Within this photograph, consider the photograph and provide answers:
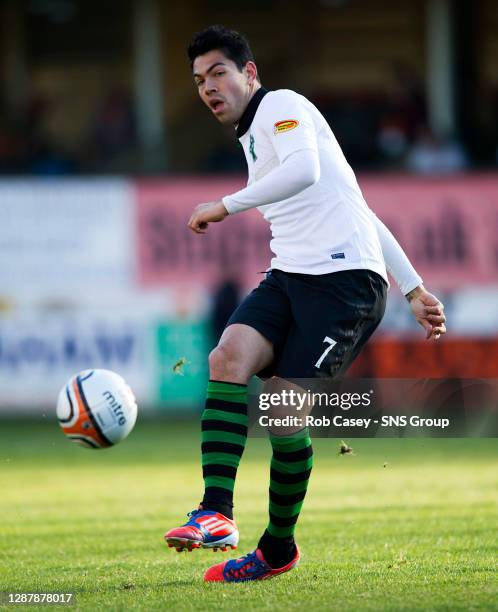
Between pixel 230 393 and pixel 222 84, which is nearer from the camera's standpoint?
pixel 230 393

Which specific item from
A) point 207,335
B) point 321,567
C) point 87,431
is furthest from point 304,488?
point 207,335

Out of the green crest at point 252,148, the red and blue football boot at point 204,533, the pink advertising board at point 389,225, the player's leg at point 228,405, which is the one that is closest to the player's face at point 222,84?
the green crest at point 252,148

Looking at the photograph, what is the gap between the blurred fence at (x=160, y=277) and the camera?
672 inches

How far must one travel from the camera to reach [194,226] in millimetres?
5328

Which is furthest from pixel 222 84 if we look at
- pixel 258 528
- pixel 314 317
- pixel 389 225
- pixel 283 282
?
pixel 389 225

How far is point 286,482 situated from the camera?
5.61 metres

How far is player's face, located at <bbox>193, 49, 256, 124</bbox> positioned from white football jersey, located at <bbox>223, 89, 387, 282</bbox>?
68 millimetres

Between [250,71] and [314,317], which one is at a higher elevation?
[250,71]

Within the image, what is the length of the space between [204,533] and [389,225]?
12468 mm

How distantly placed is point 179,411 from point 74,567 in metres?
11.1

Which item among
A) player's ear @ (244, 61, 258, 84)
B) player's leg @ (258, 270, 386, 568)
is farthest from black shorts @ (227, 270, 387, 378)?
player's ear @ (244, 61, 258, 84)

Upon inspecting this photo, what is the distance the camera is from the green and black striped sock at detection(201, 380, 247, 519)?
5.45m

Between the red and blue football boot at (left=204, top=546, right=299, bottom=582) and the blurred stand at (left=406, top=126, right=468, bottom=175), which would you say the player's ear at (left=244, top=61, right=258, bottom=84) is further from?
the blurred stand at (left=406, top=126, right=468, bottom=175)

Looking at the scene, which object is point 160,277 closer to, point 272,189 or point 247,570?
point 247,570
